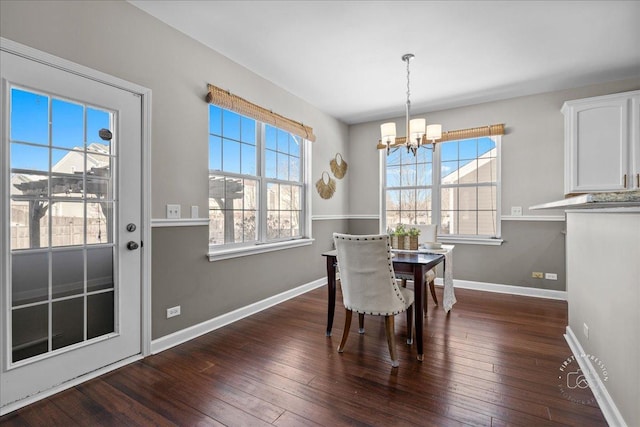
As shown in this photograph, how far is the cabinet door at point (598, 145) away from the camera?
3.18m

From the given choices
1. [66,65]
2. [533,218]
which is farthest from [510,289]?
[66,65]

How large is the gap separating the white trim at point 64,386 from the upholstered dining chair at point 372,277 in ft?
5.61

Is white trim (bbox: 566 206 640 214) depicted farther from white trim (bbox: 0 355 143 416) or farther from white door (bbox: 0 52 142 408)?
white trim (bbox: 0 355 143 416)

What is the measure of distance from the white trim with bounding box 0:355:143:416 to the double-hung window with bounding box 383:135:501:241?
12.8 ft

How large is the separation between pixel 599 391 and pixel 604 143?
267 centimetres

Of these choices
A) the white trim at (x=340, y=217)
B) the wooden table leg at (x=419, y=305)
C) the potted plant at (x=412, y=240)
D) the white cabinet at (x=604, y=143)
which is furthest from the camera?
the white trim at (x=340, y=217)

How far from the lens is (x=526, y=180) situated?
4.03 meters

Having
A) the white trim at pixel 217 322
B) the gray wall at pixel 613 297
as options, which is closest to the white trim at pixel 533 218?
the gray wall at pixel 613 297

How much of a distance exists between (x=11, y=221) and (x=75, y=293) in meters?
0.57

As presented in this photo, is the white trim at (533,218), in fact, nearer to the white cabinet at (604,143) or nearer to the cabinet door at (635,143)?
the white cabinet at (604,143)

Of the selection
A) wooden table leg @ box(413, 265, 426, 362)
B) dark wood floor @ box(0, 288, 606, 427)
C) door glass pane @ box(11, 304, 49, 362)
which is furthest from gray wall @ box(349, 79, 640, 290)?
door glass pane @ box(11, 304, 49, 362)

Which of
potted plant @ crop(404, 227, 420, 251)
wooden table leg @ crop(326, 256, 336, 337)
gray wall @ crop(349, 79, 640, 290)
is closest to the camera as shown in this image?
wooden table leg @ crop(326, 256, 336, 337)

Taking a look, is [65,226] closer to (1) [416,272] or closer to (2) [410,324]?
(1) [416,272]

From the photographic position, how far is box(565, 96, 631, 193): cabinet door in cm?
318
